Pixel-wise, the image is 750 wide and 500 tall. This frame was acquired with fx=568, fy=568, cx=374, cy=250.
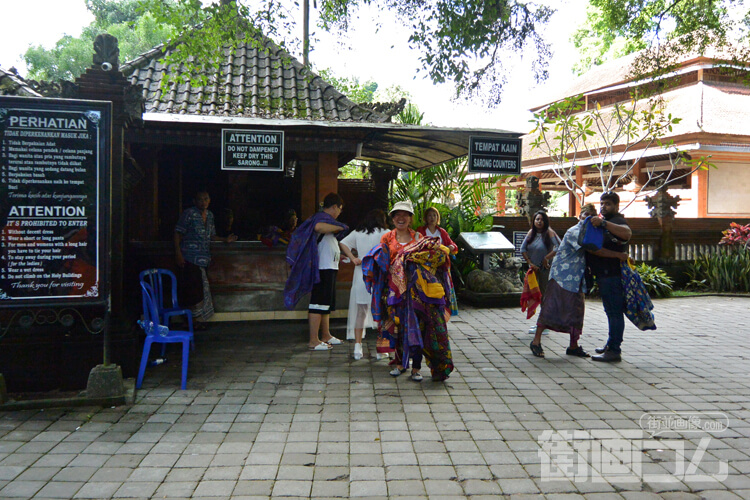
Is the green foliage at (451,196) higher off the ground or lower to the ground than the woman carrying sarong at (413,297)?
higher

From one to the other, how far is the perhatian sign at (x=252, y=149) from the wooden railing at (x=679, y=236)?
25.6 ft

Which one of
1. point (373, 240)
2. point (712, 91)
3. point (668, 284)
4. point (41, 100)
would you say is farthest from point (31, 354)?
point (712, 91)

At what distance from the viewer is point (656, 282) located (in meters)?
12.0

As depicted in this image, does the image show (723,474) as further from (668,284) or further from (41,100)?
(668,284)

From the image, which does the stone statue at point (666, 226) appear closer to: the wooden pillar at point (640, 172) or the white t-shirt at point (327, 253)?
the wooden pillar at point (640, 172)

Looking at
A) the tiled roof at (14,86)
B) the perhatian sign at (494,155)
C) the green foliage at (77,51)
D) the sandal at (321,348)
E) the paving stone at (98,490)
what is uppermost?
the green foliage at (77,51)

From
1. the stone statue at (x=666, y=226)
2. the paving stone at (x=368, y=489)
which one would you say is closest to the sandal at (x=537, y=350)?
the paving stone at (x=368, y=489)

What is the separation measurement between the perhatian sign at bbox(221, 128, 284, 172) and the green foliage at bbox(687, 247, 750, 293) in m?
Answer: 10.6

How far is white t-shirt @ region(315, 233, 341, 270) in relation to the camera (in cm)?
671

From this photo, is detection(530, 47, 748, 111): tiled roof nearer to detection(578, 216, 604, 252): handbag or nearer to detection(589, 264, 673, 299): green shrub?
detection(589, 264, 673, 299): green shrub

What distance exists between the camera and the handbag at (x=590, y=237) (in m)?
6.04

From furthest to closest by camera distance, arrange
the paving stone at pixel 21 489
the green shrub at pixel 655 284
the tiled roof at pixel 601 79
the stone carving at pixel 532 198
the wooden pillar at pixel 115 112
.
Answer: the tiled roof at pixel 601 79, the stone carving at pixel 532 198, the green shrub at pixel 655 284, the wooden pillar at pixel 115 112, the paving stone at pixel 21 489

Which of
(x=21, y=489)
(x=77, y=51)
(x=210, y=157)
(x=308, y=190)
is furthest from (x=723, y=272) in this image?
(x=77, y=51)

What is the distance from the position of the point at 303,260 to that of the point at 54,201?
2.86m
